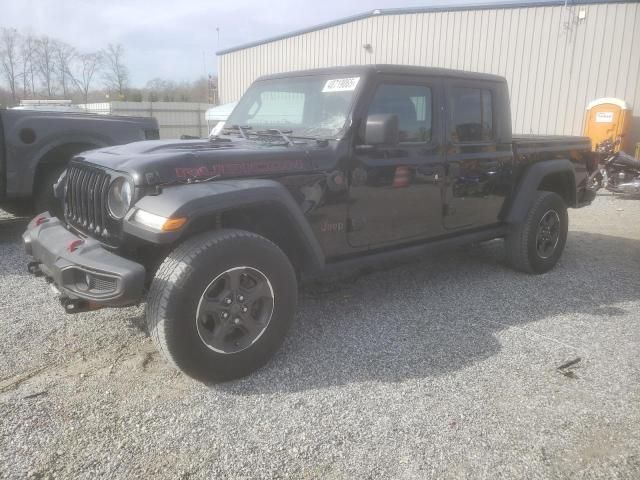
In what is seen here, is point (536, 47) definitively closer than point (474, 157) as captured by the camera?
No

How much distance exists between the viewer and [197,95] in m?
35.2

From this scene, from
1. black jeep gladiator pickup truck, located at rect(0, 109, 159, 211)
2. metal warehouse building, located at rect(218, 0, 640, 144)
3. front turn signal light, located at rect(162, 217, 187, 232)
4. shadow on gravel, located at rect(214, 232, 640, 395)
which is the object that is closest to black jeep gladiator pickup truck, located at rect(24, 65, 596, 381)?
front turn signal light, located at rect(162, 217, 187, 232)

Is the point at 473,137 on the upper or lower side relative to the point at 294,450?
upper

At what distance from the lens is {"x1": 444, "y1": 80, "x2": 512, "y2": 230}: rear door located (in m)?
3.99

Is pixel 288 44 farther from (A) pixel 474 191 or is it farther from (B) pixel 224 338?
(B) pixel 224 338

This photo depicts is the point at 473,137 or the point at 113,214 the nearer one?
the point at 113,214

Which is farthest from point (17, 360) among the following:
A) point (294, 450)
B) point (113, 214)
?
point (294, 450)

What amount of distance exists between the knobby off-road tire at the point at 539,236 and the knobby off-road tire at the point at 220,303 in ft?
8.92

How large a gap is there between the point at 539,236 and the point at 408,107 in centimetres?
211

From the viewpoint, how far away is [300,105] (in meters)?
3.70

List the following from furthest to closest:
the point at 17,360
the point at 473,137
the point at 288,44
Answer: the point at 288,44 < the point at 473,137 < the point at 17,360

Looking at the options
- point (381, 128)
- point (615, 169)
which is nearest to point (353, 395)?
point (381, 128)

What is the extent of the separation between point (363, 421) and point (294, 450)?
403mm

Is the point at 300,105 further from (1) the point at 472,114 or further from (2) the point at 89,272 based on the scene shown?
(2) the point at 89,272
